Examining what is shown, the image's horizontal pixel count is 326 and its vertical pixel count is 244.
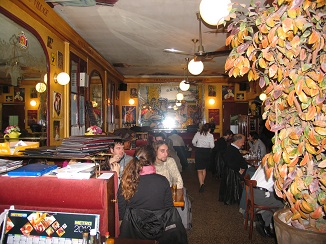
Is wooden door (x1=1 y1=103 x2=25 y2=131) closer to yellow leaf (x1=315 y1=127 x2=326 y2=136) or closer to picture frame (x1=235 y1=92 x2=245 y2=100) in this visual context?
yellow leaf (x1=315 y1=127 x2=326 y2=136)

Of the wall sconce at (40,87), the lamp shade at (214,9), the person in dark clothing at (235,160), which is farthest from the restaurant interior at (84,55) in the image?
the person in dark clothing at (235,160)

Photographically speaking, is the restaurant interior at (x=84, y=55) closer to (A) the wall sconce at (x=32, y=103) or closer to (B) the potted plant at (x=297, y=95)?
(A) the wall sconce at (x=32, y=103)

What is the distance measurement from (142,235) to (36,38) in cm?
403

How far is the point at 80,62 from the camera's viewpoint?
673 centimetres

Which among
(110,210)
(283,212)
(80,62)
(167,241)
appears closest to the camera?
(283,212)

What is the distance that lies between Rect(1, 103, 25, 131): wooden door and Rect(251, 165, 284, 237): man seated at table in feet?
12.8

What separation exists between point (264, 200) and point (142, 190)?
2166mm

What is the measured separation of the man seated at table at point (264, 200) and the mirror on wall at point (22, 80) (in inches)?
155

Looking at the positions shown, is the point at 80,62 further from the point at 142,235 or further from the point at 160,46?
the point at 142,235

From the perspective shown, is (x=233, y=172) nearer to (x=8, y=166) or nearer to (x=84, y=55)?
(x=8, y=166)

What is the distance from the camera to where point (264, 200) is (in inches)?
144

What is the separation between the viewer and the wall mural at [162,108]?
41.9 ft

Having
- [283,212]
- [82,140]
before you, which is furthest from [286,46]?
[82,140]

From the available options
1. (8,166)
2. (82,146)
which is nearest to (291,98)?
(82,146)
